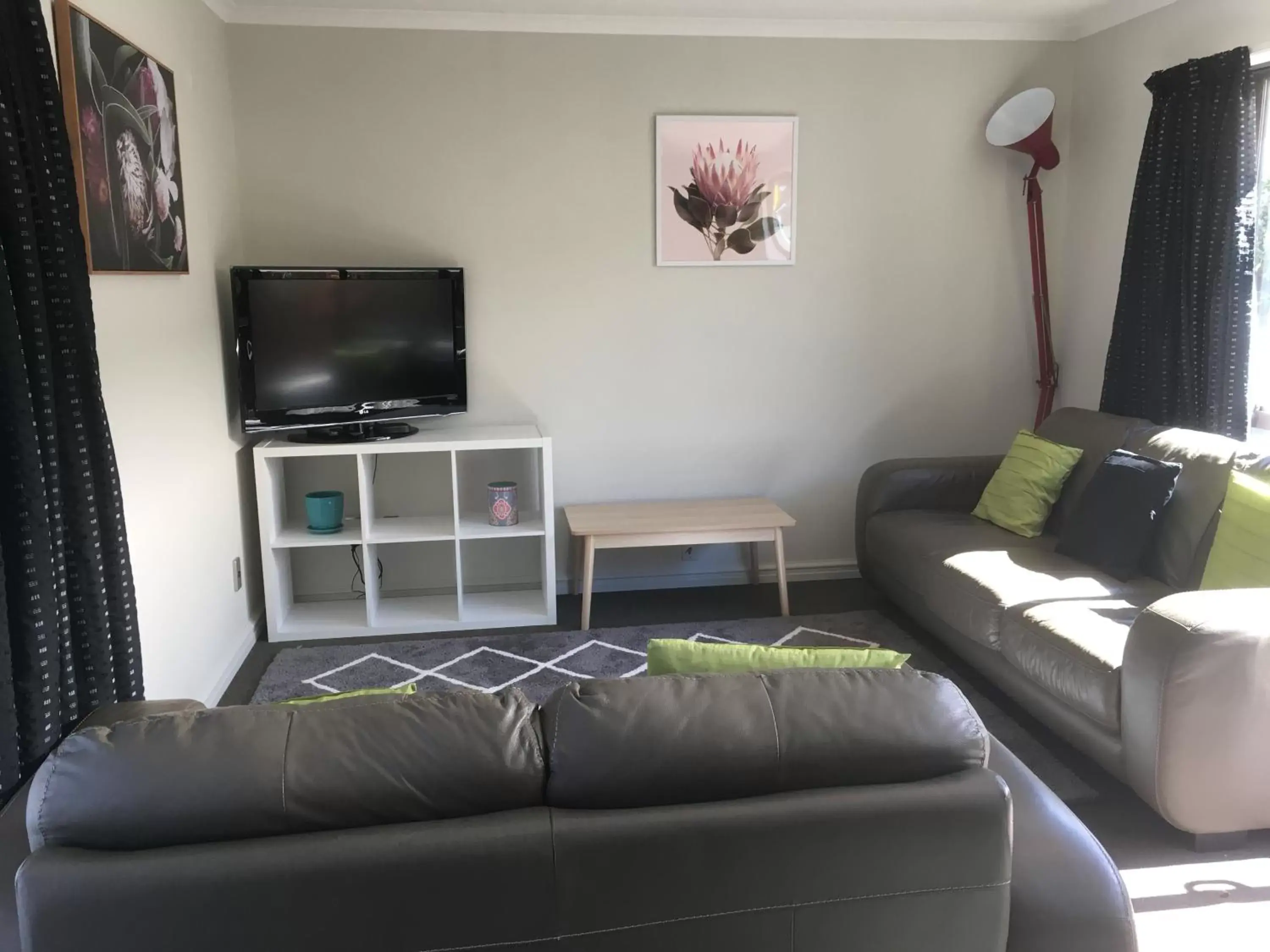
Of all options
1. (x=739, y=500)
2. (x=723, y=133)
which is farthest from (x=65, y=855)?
(x=723, y=133)

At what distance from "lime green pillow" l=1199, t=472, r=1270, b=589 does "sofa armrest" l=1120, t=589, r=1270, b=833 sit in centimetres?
38

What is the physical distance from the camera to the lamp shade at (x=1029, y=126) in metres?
4.10

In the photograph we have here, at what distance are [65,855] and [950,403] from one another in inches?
162

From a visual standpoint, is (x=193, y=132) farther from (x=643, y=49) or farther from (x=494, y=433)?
(x=643, y=49)

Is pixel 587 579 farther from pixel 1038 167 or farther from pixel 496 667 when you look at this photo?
pixel 1038 167

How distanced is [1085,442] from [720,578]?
1.63m

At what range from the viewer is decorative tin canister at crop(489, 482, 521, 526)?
13.2ft

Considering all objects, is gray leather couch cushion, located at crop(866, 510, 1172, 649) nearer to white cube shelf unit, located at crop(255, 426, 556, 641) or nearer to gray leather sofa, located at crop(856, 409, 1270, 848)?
gray leather sofa, located at crop(856, 409, 1270, 848)

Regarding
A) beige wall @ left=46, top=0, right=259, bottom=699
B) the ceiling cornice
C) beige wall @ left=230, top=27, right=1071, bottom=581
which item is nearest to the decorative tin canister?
beige wall @ left=230, top=27, right=1071, bottom=581

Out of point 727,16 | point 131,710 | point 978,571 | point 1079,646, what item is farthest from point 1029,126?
point 131,710

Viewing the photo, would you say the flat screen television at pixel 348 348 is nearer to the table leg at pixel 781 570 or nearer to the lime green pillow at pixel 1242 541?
the table leg at pixel 781 570

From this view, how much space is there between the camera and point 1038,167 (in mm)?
4359

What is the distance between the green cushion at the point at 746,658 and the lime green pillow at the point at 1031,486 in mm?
2302

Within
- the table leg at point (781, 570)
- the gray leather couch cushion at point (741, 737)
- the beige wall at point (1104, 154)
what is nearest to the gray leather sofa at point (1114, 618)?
the table leg at point (781, 570)
